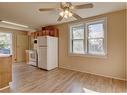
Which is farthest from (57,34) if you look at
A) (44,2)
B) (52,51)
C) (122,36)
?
(122,36)

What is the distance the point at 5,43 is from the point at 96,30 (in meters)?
5.52

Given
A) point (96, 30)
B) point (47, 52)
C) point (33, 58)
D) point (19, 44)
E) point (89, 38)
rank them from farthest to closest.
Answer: point (19, 44)
point (33, 58)
point (47, 52)
point (89, 38)
point (96, 30)

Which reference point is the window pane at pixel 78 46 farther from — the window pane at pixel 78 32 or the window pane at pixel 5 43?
the window pane at pixel 5 43

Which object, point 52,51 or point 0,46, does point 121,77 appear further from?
point 0,46

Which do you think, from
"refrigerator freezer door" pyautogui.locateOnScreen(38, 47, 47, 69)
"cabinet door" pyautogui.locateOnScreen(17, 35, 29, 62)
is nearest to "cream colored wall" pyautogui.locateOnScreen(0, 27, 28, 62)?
"cabinet door" pyautogui.locateOnScreen(17, 35, 29, 62)

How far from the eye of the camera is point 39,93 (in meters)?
2.51

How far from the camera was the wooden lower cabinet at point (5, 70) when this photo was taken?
278cm

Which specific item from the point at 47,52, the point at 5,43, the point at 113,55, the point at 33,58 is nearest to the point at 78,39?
the point at 47,52

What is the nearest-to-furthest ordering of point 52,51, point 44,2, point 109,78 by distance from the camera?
point 44,2, point 109,78, point 52,51

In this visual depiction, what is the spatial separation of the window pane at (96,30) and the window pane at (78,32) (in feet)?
1.16

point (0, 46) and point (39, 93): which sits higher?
point (0, 46)

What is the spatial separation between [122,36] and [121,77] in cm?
135

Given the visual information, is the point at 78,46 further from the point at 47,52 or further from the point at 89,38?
the point at 47,52

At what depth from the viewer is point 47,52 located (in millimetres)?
4691
